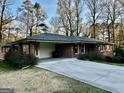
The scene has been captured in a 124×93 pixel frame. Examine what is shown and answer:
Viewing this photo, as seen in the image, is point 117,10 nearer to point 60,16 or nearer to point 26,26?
point 60,16

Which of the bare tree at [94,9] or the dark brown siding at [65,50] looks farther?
the bare tree at [94,9]

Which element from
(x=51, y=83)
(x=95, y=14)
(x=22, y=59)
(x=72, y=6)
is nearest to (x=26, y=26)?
(x=72, y=6)

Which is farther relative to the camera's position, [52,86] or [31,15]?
[31,15]

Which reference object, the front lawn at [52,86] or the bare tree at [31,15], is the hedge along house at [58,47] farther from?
the bare tree at [31,15]

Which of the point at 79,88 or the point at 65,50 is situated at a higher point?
the point at 65,50

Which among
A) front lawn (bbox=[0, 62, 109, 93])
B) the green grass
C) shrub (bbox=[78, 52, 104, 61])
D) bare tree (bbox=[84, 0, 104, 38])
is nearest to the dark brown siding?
shrub (bbox=[78, 52, 104, 61])

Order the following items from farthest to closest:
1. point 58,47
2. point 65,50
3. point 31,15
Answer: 1. point 31,15
2. point 58,47
3. point 65,50

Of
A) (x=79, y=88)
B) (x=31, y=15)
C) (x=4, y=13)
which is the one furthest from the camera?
(x=31, y=15)

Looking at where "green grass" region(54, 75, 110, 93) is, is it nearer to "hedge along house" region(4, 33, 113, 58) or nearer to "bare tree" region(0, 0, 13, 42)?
"hedge along house" region(4, 33, 113, 58)

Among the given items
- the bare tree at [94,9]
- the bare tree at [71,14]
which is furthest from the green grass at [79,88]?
the bare tree at [71,14]

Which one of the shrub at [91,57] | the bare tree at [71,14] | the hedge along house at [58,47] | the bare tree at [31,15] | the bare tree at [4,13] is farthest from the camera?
the bare tree at [71,14]

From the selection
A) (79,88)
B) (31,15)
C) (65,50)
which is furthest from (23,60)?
(31,15)

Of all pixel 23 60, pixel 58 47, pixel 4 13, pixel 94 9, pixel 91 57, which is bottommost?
pixel 91 57

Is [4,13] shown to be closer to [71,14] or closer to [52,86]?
[71,14]
